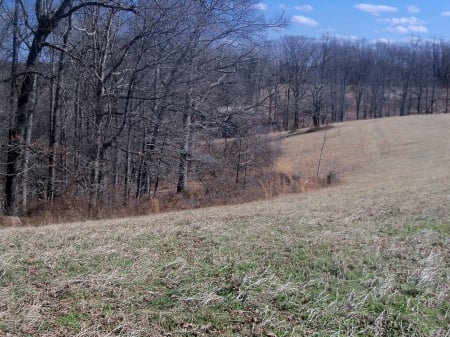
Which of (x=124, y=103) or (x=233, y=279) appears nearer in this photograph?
(x=233, y=279)

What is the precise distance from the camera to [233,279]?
4.17 m

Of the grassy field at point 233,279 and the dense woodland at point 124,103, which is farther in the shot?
the dense woodland at point 124,103

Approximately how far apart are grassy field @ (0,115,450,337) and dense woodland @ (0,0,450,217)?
27.0 feet

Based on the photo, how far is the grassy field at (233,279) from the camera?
3.46 meters

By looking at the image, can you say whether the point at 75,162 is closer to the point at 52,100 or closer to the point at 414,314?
the point at 52,100

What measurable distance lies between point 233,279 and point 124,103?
15.0 m

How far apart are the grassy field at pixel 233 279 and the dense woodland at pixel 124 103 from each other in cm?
824

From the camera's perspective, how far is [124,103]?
18.2 m

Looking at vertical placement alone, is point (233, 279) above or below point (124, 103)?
below

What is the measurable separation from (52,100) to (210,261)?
18.5 metres

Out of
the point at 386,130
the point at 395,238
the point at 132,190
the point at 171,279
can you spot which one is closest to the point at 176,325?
the point at 171,279

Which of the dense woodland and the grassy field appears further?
the dense woodland

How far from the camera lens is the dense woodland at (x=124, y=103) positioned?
1464 centimetres

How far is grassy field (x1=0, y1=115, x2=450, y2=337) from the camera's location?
3455mm
